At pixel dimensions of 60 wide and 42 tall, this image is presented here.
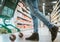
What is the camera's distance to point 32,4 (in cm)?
206

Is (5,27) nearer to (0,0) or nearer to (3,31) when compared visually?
(3,31)

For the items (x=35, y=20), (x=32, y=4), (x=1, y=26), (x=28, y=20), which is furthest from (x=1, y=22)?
(x=28, y=20)

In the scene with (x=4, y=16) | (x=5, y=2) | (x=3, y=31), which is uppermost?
(x=5, y=2)

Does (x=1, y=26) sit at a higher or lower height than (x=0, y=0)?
lower

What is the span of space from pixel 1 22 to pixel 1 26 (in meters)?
0.11

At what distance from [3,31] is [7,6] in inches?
26.9

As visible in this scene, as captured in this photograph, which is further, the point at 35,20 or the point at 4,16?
the point at 4,16

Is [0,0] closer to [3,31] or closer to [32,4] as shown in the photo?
[3,31]

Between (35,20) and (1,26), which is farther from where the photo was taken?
(1,26)

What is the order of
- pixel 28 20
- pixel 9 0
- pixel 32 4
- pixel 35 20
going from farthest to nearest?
1. pixel 28 20
2. pixel 9 0
3. pixel 35 20
4. pixel 32 4

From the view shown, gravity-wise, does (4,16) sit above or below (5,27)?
above

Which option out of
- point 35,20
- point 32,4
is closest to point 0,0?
point 35,20

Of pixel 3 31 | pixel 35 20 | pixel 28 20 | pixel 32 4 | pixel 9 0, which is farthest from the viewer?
pixel 28 20

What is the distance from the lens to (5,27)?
4.57 m
